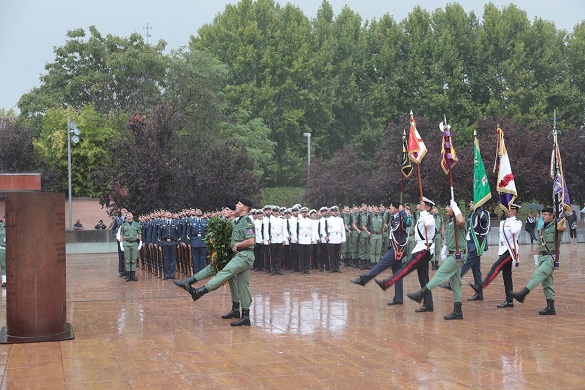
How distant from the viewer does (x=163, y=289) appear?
18.0 metres

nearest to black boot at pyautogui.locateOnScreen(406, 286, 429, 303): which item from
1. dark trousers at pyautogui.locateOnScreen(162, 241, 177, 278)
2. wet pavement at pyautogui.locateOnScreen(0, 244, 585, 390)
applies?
wet pavement at pyautogui.locateOnScreen(0, 244, 585, 390)

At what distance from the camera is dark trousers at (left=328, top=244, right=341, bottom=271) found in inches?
902

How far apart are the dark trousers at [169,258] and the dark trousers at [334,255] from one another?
14.8ft

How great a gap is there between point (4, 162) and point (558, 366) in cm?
4255

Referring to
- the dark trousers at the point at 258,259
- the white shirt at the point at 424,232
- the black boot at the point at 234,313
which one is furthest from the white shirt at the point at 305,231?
the black boot at the point at 234,313

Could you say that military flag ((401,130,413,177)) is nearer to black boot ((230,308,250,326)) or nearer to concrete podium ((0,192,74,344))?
black boot ((230,308,250,326))

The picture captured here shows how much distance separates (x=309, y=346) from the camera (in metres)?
10.1

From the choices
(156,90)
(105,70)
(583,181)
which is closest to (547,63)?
(583,181)

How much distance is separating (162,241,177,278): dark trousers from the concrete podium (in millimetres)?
9994

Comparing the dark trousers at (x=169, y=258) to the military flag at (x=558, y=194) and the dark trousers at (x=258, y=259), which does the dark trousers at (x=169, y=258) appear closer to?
the dark trousers at (x=258, y=259)

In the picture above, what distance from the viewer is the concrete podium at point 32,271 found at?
10.6 metres

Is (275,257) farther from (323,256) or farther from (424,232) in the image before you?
(424,232)

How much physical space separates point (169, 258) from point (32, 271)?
34.6ft

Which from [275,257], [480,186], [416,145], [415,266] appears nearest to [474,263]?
[480,186]
